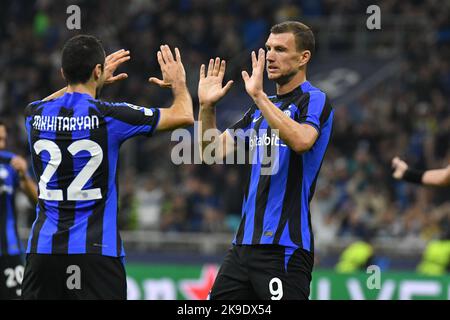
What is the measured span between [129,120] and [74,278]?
1002 mm

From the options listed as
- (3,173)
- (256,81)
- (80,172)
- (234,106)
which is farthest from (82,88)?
(234,106)

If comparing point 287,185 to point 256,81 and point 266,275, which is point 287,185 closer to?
point 266,275

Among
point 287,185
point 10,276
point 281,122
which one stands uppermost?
point 281,122

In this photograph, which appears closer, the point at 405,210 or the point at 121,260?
the point at 121,260

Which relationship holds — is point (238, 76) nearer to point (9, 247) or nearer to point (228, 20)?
point (228, 20)

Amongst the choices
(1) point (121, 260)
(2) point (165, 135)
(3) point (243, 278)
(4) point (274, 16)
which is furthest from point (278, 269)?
(4) point (274, 16)

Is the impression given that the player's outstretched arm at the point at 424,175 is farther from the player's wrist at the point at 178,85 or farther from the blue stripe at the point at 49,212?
the blue stripe at the point at 49,212

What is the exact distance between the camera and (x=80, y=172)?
6266mm

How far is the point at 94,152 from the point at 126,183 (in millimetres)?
10597

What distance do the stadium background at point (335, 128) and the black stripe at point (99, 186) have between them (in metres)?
6.91

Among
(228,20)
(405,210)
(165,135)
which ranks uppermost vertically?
(228,20)

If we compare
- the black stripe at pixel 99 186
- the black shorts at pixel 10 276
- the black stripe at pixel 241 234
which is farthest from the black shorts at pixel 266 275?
the black shorts at pixel 10 276

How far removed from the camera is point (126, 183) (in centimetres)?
1684

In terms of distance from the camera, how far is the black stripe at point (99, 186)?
6.25 meters
